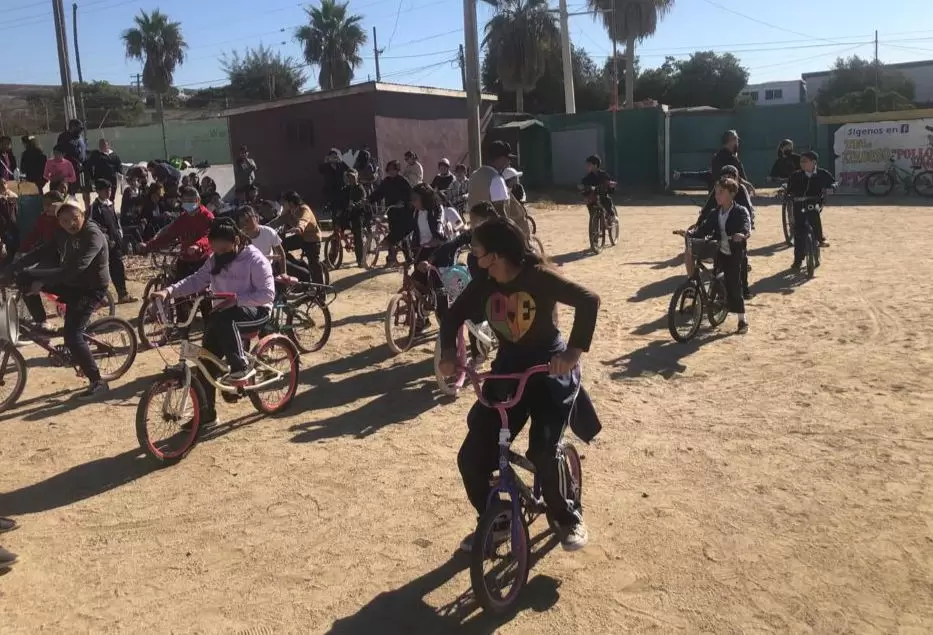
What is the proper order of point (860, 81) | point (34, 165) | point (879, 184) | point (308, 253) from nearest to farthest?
point (308, 253), point (34, 165), point (879, 184), point (860, 81)

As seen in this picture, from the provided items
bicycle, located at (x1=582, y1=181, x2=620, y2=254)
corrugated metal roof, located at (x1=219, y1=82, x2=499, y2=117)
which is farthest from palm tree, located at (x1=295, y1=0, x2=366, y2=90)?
bicycle, located at (x1=582, y1=181, x2=620, y2=254)

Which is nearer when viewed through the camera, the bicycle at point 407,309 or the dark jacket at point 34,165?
the bicycle at point 407,309

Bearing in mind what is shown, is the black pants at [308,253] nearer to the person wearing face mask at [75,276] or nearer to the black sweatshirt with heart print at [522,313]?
the person wearing face mask at [75,276]

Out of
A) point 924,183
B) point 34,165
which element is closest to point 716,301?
point 34,165

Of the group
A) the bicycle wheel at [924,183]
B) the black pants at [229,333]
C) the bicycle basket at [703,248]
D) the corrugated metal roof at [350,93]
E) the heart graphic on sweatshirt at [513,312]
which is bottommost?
the black pants at [229,333]

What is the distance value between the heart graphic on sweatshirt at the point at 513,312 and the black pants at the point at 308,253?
7.06m

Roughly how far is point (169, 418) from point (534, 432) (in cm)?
304

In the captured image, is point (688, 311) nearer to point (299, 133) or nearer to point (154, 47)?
point (299, 133)

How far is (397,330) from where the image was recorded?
338 inches

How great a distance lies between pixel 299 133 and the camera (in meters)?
23.9

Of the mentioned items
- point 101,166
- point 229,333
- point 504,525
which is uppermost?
point 101,166

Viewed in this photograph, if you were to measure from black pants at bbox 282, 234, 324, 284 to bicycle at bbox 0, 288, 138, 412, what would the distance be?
9.53ft

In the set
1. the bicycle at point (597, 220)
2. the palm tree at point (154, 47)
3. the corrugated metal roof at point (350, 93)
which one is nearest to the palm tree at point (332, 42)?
the palm tree at point (154, 47)

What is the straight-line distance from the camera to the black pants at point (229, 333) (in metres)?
6.06
